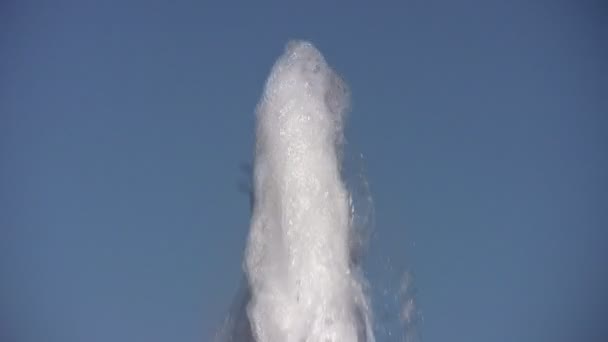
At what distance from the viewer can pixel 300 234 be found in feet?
36.6

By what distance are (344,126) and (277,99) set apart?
4.15 ft

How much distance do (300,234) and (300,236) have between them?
31mm

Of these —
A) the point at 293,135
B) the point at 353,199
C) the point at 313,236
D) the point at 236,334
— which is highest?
the point at 293,135

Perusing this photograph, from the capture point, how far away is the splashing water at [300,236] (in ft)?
34.9

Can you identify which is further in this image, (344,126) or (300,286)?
(344,126)

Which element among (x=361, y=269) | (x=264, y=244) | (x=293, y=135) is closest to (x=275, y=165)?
(x=293, y=135)

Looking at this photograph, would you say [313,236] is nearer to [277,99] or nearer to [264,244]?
[264,244]

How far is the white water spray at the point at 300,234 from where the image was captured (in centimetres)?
1064

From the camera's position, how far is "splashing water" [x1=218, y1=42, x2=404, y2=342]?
34.9 ft

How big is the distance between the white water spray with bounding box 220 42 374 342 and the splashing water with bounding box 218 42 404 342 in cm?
1

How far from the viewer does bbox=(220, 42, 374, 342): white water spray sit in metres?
10.6

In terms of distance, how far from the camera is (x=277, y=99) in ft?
41.9

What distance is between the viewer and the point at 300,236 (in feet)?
36.6

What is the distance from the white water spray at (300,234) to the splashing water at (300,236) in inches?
0.5
